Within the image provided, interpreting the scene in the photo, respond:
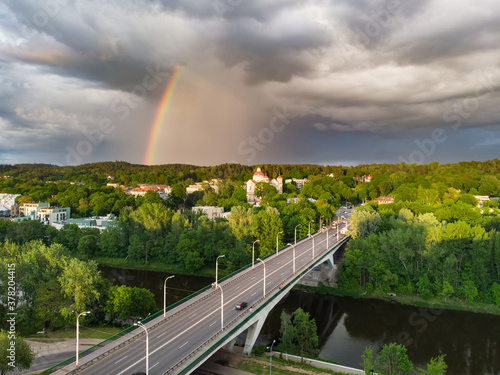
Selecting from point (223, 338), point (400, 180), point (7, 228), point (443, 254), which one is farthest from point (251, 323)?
point (400, 180)

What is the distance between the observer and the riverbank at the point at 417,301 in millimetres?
42156

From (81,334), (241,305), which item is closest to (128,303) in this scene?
(81,334)

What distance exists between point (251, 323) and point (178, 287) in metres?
24.7

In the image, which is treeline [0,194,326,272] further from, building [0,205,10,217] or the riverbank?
building [0,205,10,217]

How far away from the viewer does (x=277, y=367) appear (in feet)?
85.0

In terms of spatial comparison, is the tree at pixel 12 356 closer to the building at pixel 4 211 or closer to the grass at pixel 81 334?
the grass at pixel 81 334

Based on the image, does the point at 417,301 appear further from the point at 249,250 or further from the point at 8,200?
the point at 8,200

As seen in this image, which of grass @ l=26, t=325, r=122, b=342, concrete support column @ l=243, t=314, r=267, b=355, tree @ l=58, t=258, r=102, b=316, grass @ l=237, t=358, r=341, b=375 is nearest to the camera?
grass @ l=237, t=358, r=341, b=375

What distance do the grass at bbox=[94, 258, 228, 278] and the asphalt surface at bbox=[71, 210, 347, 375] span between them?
17.7 m

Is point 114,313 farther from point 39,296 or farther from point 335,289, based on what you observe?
point 335,289

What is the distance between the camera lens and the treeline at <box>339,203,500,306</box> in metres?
44.5

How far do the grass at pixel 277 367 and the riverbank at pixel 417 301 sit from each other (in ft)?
73.8

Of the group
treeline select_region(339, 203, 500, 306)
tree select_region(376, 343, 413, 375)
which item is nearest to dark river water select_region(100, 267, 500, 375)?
treeline select_region(339, 203, 500, 306)

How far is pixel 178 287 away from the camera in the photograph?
49125mm
